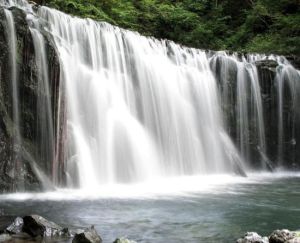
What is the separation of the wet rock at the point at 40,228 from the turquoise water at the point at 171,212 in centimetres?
78

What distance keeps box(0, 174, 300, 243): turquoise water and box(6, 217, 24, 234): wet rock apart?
941 millimetres

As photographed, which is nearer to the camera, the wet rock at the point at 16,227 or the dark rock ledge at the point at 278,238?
the dark rock ledge at the point at 278,238

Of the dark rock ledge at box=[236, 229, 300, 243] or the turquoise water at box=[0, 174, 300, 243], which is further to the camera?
the turquoise water at box=[0, 174, 300, 243]

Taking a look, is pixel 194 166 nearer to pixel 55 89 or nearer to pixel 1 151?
pixel 55 89

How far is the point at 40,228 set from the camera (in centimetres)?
766

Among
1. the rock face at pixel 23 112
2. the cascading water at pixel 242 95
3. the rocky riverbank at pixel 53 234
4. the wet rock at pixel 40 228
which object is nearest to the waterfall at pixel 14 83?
the rock face at pixel 23 112

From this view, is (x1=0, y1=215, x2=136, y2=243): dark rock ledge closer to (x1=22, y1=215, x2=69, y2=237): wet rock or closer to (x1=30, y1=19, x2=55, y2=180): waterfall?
(x1=22, y1=215, x2=69, y2=237): wet rock

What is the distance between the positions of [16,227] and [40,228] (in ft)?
1.44

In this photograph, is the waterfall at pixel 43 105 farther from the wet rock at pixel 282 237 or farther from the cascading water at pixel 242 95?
the cascading water at pixel 242 95

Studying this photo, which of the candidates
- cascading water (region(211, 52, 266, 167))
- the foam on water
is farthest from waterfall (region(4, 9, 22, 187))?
cascading water (region(211, 52, 266, 167))

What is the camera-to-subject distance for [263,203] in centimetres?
1184

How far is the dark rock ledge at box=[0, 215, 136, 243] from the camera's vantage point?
7221 millimetres

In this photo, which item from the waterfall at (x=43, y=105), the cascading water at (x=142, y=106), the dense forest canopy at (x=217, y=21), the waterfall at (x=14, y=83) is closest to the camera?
the waterfall at (x=14, y=83)

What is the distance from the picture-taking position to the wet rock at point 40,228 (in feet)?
25.0
